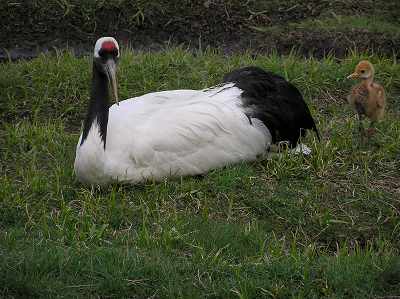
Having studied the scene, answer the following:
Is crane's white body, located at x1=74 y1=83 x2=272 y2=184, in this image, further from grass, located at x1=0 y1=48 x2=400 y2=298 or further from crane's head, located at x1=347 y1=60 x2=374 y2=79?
crane's head, located at x1=347 y1=60 x2=374 y2=79

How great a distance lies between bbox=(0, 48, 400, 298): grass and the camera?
5043 mm

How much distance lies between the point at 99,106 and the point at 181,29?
3.88m

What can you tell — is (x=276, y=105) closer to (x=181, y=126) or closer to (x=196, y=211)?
(x=181, y=126)

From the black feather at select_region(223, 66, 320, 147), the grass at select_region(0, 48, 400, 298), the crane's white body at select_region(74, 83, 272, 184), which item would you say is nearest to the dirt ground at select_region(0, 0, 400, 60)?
the grass at select_region(0, 48, 400, 298)

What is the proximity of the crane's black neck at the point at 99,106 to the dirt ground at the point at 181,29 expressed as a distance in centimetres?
312

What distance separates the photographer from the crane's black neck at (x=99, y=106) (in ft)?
21.3

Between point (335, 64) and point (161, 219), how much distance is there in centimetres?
342

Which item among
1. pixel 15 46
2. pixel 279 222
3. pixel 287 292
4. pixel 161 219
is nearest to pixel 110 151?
pixel 161 219

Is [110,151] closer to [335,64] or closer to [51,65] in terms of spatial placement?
[51,65]

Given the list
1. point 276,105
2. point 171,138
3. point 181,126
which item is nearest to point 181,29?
point 276,105

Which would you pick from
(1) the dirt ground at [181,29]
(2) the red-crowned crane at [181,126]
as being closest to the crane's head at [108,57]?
(2) the red-crowned crane at [181,126]

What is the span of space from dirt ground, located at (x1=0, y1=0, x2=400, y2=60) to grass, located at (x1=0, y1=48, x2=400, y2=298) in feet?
4.29

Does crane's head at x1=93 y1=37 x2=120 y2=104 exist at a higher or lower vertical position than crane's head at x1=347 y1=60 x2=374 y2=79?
higher

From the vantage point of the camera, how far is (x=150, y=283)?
5.04 meters
